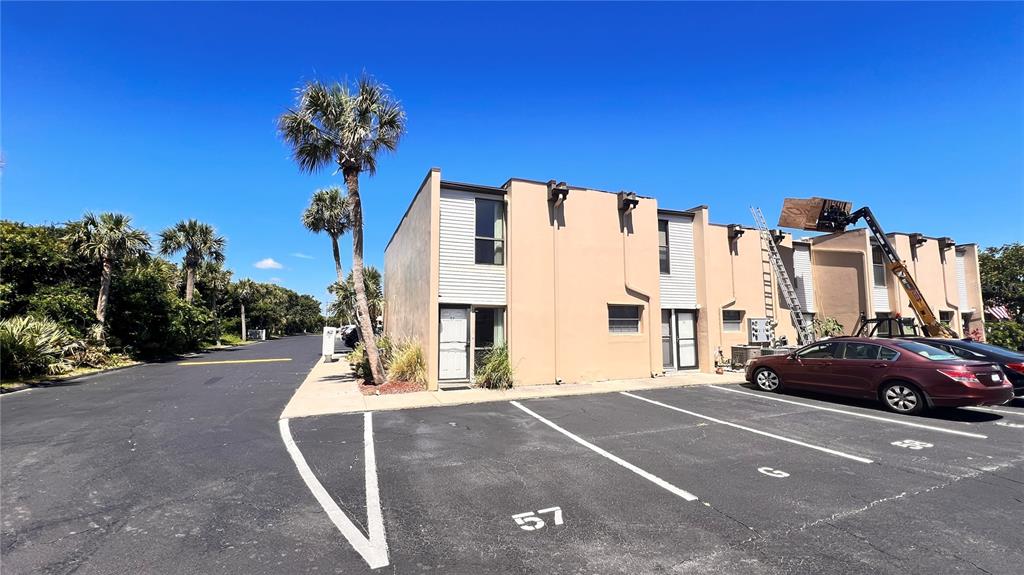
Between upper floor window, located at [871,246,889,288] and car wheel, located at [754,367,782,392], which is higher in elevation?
upper floor window, located at [871,246,889,288]

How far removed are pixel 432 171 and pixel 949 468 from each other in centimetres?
1175

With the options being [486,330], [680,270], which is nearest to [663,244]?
[680,270]

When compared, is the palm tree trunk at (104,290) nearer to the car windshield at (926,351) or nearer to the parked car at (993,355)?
the car windshield at (926,351)

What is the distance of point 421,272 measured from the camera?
13227 millimetres

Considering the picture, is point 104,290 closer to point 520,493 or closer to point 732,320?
point 520,493

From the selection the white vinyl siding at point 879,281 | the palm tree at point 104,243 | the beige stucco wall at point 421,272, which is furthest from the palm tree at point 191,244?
the white vinyl siding at point 879,281

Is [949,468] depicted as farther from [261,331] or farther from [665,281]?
[261,331]

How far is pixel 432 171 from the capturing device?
12.0 meters

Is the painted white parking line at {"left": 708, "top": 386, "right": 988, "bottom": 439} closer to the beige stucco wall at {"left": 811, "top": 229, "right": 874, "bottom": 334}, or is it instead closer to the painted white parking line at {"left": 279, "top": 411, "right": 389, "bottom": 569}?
the painted white parking line at {"left": 279, "top": 411, "right": 389, "bottom": 569}

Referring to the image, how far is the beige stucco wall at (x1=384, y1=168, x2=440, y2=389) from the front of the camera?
11.7 m

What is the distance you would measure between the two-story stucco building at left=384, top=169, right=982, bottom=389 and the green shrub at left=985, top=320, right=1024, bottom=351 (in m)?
13.9

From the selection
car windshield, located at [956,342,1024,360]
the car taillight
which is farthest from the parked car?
the car taillight

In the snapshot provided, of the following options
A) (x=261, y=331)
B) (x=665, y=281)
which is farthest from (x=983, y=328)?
(x=261, y=331)

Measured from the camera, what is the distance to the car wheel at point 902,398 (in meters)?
8.42
